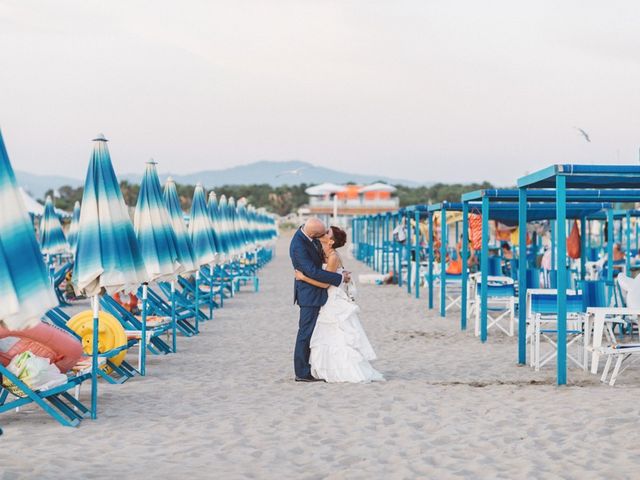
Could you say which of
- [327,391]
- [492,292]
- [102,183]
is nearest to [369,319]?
[492,292]

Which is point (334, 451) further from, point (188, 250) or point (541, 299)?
point (188, 250)

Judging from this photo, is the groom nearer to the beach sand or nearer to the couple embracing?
the couple embracing

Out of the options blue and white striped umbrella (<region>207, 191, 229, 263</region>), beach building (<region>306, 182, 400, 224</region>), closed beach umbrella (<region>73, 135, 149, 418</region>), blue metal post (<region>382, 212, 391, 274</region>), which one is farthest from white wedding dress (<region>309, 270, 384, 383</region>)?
beach building (<region>306, 182, 400, 224</region>)

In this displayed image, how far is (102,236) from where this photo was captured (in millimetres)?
6938

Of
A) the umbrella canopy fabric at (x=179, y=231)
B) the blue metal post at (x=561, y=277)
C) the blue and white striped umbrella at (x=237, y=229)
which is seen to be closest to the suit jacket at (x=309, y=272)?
the blue metal post at (x=561, y=277)

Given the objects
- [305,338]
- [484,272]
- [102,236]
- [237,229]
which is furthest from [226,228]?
[102,236]

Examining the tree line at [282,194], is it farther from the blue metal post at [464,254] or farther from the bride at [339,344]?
the bride at [339,344]

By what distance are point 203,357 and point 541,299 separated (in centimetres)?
372

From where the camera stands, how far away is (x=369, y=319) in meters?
14.3

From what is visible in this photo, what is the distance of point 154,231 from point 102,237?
7.98 feet

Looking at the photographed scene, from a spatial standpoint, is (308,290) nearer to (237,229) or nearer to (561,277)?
(561,277)

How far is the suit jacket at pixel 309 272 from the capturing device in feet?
26.6

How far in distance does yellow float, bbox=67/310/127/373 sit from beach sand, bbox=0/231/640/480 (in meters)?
0.36

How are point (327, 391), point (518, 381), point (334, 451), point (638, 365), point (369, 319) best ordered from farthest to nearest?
1. point (369, 319)
2. point (638, 365)
3. point (518, 381)
4. point (327, 391)
5. point (334, 451)
